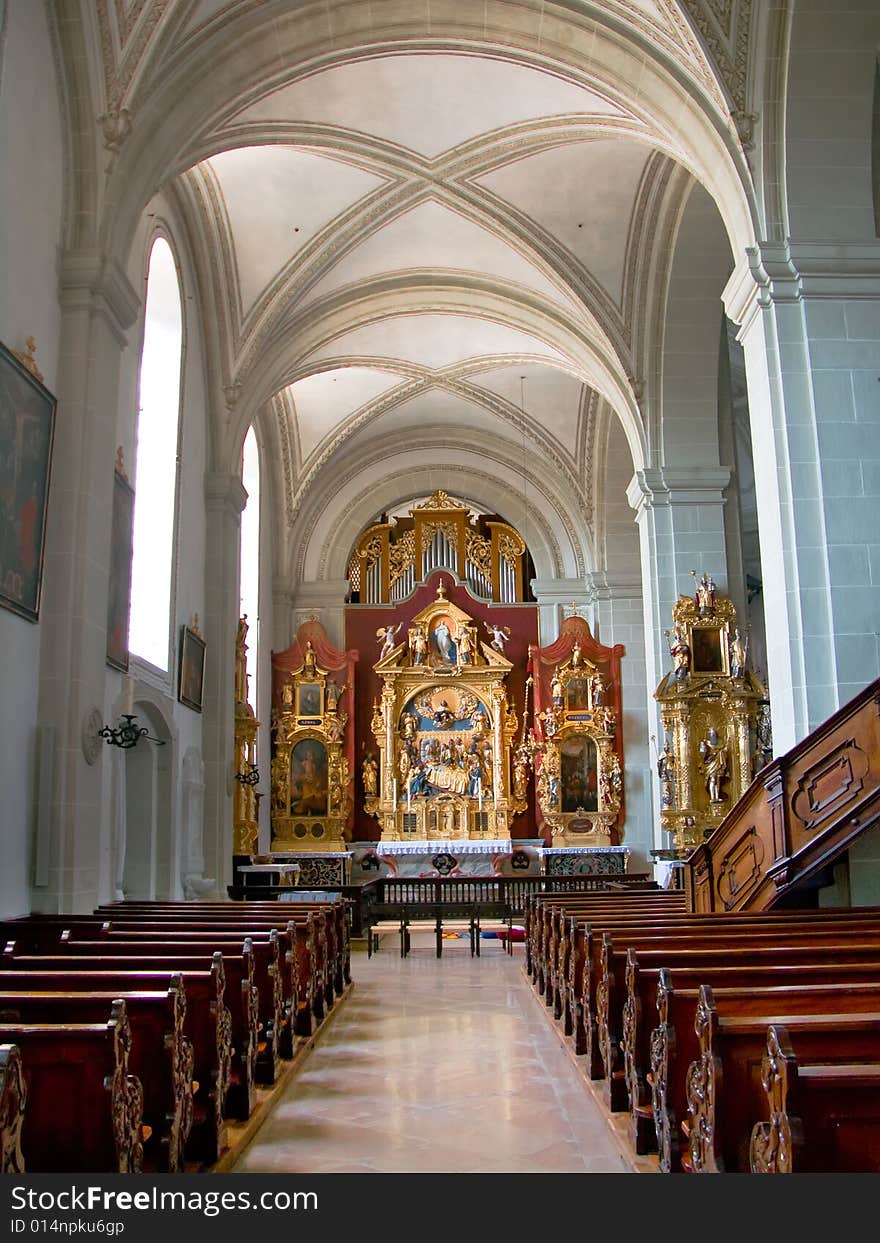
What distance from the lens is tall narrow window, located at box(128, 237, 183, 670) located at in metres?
12.8

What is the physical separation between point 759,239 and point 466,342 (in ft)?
30.5

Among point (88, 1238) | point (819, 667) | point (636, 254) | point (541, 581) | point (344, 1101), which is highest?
point (636, 254)

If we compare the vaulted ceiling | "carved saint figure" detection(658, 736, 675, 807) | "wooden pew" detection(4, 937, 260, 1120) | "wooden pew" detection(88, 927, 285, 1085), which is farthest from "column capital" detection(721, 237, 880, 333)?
"wooden pew" detection(4, 937, 260, 1120)

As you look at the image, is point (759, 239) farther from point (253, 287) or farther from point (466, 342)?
point (466, 342)

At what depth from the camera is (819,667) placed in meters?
9.09

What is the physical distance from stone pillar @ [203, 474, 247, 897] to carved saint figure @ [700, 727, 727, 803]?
6216 millimetres

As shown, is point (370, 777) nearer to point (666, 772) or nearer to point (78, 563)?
point (666, 772)

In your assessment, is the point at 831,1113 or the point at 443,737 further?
the point at 443,737

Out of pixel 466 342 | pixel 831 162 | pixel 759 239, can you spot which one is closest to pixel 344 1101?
pixel 759 239

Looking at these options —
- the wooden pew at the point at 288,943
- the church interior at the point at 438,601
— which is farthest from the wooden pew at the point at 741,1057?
the wooden pew at the point at 288,943

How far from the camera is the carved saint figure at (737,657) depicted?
1445 centimetres

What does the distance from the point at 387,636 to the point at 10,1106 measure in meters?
19.3

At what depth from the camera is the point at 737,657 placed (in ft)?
47.5

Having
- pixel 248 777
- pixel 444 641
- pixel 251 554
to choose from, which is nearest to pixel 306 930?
pixel 248 777
